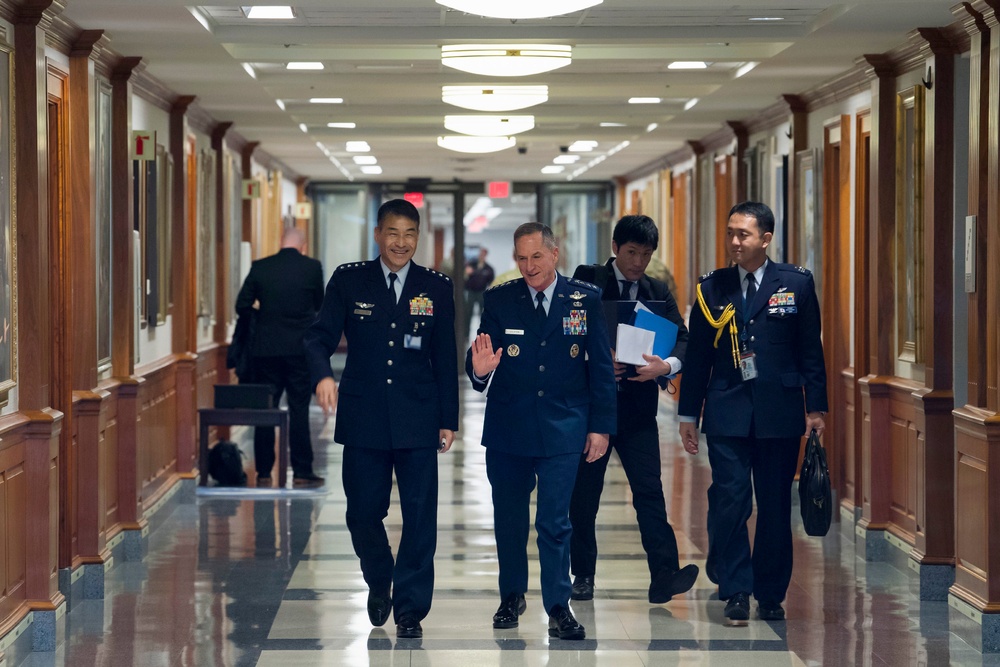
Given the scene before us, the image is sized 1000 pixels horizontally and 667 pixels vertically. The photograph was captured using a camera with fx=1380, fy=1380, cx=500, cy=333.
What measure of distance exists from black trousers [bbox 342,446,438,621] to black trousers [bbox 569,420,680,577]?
83 cm

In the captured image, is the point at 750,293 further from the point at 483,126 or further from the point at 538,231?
the point at 483,126

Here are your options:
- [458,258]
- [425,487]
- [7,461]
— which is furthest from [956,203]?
[458,258]

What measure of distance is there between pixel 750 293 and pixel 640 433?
748mm

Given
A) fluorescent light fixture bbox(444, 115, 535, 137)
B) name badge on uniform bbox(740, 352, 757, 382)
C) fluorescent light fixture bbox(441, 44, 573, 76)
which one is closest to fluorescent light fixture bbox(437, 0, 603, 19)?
name badge on uniform bbox(740, 352, 757, 382)

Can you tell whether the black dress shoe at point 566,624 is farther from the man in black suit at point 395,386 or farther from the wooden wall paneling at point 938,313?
the wooden wall paneling at point 938,313

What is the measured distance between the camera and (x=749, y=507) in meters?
5.61

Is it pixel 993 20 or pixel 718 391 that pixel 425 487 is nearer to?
pixel 718 391

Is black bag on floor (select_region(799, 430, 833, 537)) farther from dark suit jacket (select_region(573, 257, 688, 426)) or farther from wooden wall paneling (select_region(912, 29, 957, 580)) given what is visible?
wooden wall paneling (select_region(912, 29, 957, 580))

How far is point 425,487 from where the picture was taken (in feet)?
17.4

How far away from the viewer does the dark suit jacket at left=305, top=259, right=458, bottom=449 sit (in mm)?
5180

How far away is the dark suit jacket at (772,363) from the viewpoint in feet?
18.1

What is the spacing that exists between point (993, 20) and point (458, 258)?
1494 centimetres

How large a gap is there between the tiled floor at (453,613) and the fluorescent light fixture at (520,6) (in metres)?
2.37

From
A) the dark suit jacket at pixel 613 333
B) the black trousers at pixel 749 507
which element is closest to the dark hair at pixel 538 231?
the dark suit jacket at pixel 613 333
